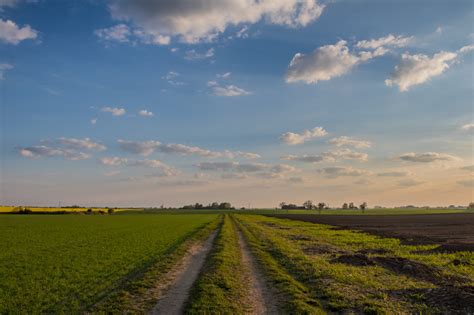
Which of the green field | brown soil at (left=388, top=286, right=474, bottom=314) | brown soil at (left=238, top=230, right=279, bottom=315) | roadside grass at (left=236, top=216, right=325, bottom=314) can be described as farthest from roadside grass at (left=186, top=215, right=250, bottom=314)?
brown soil at (left=388, top=286, right=474, bottom=314)

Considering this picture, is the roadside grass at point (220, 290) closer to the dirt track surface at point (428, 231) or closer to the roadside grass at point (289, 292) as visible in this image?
the roadside grass at point (289, 292)

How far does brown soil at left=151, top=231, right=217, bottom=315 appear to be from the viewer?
12.3 meters

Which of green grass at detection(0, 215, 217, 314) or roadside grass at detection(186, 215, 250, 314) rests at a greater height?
roadside grass at detection(186, 215, 250, 314)

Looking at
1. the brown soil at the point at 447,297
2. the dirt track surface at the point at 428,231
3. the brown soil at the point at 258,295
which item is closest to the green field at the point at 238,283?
the brown soil at the point at 447,297

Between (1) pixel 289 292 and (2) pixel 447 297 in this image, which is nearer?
(2) pixel 447 297

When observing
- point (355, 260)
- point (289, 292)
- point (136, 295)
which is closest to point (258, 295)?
point (289, 292)

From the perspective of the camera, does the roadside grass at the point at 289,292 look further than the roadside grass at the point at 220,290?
No

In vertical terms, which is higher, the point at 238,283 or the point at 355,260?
the point at 355,260

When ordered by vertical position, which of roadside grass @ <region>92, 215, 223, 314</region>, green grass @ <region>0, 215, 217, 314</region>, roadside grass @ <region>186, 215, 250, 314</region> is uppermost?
roadside grass @ <region>186, 215, 250, 314</region>

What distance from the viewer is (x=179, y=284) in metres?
16.2

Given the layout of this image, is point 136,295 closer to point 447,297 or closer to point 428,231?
point 447,297

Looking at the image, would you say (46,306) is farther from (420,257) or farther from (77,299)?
(420,257)

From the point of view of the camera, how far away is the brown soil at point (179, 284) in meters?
12.3

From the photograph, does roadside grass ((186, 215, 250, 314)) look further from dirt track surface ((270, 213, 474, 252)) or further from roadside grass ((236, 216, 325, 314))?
dirt track surface ((270, 213, 474, 252))
